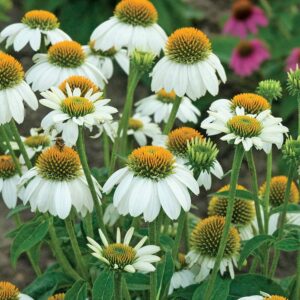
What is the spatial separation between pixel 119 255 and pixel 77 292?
7.9 inches

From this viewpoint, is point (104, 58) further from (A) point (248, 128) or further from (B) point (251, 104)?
(A) point (248, 128)

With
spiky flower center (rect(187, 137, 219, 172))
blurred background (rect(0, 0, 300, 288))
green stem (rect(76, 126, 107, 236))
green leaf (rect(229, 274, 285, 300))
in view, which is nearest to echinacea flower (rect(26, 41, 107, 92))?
green stem (rect(76, 126, 107, 236))

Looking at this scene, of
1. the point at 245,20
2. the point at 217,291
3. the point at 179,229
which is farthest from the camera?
the point at 245,20

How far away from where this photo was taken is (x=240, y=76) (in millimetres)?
3529

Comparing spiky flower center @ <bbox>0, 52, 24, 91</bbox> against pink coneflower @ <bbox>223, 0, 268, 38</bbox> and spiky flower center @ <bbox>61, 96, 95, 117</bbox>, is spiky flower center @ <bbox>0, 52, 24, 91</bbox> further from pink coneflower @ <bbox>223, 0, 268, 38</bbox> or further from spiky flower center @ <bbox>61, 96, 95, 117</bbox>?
pink coneflower @ <bbox>223, 0, 268, 38</bbox>

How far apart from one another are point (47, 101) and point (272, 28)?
8.63 ft

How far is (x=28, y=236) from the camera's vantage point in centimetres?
141

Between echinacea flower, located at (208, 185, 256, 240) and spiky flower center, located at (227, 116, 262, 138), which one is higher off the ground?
echinacea flower, located at (208, 185, 256, 240)

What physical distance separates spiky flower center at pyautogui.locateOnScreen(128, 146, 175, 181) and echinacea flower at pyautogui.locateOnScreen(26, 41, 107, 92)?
36 centimetres

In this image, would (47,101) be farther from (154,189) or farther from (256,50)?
(256,50)

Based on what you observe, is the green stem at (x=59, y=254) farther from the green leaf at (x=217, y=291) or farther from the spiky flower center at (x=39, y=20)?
the spiky flower center at (x=39, y=20)

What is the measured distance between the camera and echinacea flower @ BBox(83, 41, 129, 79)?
179cm

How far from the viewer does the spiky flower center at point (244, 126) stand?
1.21m

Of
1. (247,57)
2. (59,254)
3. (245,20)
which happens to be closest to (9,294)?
(59,254)
